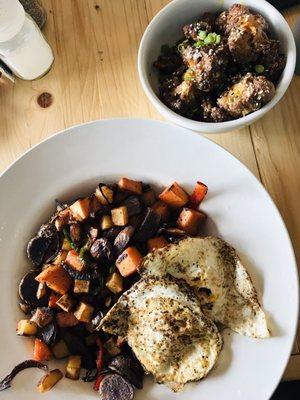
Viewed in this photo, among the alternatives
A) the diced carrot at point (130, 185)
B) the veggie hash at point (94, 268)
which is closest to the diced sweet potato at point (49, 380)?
the veggie hash at point (94, 268)

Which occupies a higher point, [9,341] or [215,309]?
[9,341]

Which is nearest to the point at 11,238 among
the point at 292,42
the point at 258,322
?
the point at 258,322

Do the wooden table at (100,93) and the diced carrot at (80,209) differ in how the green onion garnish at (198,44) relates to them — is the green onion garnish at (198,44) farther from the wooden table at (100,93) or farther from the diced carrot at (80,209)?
the diced carrot at (80,209)

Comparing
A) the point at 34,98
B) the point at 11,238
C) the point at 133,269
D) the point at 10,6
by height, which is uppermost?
the point at 10,6

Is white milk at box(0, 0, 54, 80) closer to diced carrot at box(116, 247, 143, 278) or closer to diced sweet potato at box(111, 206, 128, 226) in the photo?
diced sweet potato at box(111, 206, 128, 226)

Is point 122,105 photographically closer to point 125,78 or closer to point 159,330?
point 125,78

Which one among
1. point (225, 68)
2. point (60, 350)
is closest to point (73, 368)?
point (60, 350)

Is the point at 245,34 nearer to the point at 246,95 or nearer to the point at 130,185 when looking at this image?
the point at 246,95
